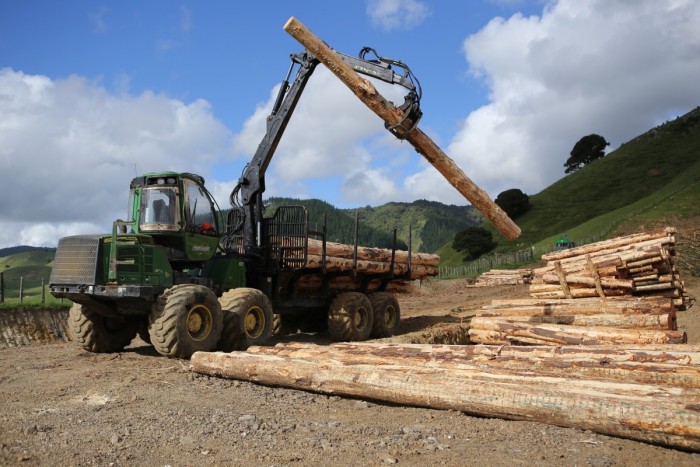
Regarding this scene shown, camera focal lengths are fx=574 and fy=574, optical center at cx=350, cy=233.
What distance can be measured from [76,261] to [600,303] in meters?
9.07

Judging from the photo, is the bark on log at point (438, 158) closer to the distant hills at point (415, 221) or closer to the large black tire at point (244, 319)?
the large black tire at point (244, 319)

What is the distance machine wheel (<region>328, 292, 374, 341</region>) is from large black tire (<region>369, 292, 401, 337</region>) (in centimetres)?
56

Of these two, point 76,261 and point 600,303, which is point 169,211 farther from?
point 600,303

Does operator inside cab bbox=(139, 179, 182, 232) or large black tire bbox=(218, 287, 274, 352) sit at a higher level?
operator inside cab bbox=(139, 179, 182, 232)

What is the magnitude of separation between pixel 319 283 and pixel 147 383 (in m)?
6.17

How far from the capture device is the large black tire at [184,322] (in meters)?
8.52

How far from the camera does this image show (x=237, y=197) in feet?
41.0

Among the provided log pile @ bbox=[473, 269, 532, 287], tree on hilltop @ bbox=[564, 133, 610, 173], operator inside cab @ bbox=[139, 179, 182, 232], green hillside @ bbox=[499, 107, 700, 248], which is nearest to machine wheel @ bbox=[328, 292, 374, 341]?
operator inside cab @ bbox=[139, 179, 182, 232]

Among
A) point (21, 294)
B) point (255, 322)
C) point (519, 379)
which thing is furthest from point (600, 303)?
point (21, 294)

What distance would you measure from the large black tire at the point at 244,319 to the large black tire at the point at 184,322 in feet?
1.63

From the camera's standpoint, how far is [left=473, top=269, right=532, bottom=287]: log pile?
31.0m

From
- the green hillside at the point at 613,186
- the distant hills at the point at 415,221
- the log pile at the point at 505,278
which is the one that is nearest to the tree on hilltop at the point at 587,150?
the green hillside at the point at 613,186

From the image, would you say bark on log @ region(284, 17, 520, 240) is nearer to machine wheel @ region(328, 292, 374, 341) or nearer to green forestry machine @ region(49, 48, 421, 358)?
green forestry machine @ region(49, 48, 421, 358)

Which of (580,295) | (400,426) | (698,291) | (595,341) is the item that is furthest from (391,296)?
(698,291)
